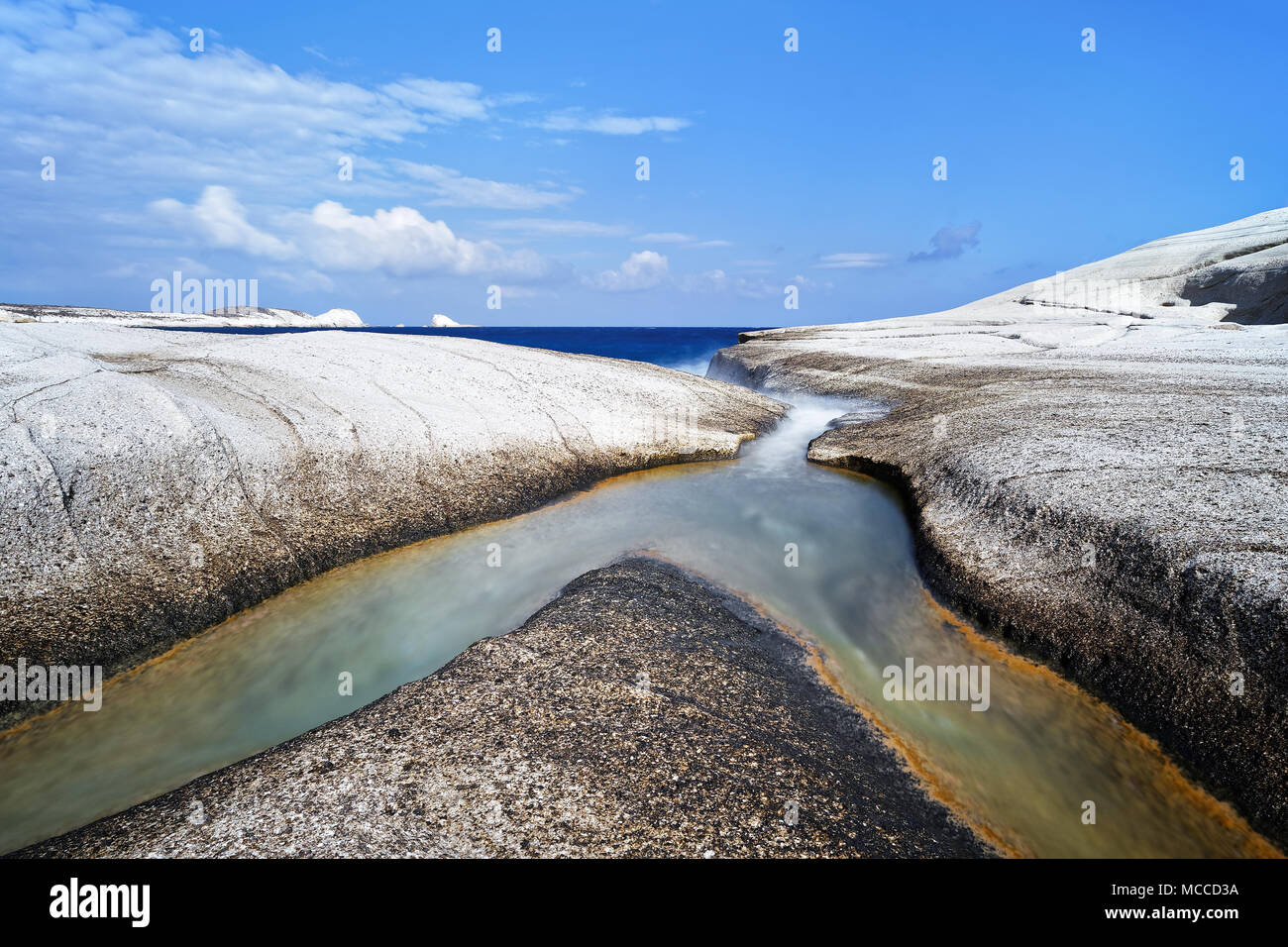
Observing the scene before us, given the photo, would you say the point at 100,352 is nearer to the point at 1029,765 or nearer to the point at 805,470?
the point at 805,470

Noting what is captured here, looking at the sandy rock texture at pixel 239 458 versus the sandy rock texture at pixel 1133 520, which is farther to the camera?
the sandy rock texture at pixel 239 458

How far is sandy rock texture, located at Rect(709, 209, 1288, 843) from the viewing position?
560 centimetres

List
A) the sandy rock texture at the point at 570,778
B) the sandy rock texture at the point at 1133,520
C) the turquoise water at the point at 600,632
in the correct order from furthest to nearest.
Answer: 1. the sandy rock texture at the point at 1133,520
2. the turquoise water at the point at 600,632
3. the sandy rock texture at the point at 570,778

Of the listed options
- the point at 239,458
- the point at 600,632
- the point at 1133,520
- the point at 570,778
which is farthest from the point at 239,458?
the point at 1133,520

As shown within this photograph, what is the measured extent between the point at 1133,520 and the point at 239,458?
1294cm

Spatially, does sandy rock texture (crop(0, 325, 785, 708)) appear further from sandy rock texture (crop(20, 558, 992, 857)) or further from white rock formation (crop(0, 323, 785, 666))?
sandy rock texture (crop(20, 558, 992, 857))

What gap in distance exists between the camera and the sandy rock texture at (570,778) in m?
4.07

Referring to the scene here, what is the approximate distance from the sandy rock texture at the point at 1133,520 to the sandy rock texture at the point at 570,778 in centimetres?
292

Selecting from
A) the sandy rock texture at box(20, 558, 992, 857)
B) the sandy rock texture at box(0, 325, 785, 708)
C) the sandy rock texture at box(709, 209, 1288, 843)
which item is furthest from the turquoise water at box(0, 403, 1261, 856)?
the sandy rock texture at box(20, 558, 992, 857)

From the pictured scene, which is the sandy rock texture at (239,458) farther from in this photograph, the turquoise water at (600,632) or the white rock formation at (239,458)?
the turquoise water at (600,632)

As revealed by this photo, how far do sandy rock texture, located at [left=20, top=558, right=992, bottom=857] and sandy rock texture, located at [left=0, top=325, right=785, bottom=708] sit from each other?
4.11m

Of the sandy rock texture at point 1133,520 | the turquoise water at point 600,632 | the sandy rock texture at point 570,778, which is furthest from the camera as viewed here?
the sandy rock texture at point 1133,520

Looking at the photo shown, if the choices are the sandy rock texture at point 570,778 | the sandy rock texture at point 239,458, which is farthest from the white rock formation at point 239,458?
the sandy rock texture at point 570,778

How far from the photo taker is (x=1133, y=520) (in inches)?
293
